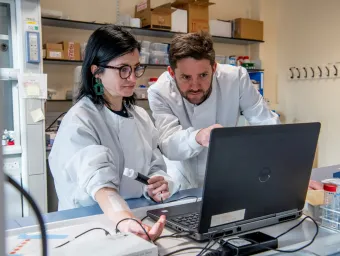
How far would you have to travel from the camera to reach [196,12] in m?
3.75

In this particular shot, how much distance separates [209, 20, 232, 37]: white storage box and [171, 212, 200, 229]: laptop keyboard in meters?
3.25

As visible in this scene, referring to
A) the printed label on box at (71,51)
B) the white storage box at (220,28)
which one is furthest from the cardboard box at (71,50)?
the white storage box at (220,28)

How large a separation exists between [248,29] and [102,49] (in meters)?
3.25

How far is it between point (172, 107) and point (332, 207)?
0.93m

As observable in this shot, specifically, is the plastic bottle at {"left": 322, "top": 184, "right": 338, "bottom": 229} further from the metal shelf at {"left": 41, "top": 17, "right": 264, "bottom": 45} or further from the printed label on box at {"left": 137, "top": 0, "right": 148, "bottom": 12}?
the printed label on box at {"left": 137, "top": 0, "right": 148, "bottom": 12}

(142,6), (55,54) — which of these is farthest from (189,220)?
(142,6)

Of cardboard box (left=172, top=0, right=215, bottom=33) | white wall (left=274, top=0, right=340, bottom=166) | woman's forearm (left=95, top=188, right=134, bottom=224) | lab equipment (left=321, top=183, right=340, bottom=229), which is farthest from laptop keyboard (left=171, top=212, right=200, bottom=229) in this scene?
white wall (left=274, top=0, right=340, bottom=166)

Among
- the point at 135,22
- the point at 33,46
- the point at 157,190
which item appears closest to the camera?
the point at 157,190

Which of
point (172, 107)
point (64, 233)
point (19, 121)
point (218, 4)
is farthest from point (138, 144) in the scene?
point (218, 4)

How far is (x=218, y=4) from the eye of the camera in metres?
4.33

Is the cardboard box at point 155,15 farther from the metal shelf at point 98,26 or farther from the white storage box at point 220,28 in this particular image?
the white storage box at point 220,28

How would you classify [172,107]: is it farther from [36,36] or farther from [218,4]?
[218,4]

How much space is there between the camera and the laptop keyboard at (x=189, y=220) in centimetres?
96

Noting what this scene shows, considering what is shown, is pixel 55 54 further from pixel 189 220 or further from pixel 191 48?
pixel 189 220
